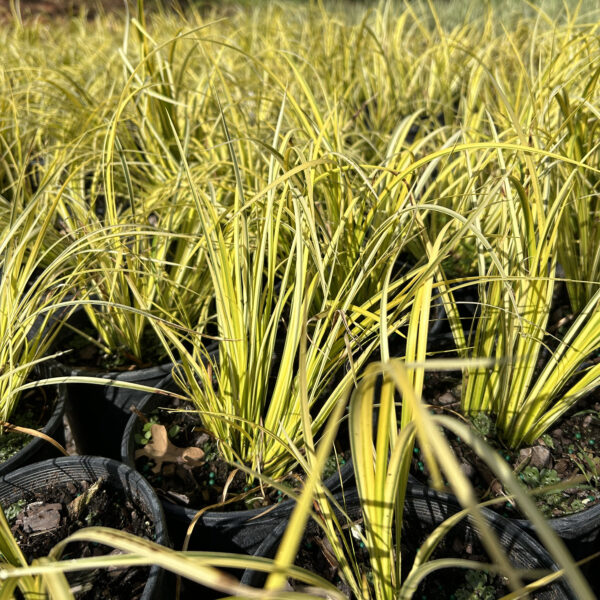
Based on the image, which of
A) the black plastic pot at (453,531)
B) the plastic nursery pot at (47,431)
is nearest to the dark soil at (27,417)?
the plastic nursery pot at (47,431)

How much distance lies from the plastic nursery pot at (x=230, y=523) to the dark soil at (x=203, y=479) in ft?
0.12

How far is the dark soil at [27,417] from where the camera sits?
1056 mm

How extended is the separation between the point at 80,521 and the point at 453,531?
64 centimetres

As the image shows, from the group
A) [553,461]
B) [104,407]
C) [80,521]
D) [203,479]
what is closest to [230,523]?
[203,479]

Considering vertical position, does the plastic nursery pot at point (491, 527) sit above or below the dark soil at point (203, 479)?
above

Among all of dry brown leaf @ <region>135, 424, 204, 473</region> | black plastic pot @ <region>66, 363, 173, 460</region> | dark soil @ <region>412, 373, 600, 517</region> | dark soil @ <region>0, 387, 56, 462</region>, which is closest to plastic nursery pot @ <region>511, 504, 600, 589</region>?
dark soil @ <region>412, 373, 600, 517</region>

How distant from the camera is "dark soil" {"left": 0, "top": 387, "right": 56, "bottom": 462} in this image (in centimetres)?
106

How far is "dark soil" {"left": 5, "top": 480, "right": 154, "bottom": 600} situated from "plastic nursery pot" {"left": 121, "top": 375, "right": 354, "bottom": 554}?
0.06 meters

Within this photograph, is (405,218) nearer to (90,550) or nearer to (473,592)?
(473,592)

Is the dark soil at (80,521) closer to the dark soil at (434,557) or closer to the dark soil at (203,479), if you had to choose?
the dark soil at (203,479)

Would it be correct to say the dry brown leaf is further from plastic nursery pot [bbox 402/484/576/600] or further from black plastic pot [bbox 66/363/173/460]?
plastic nursery pot [bbox 402/484/576/600]

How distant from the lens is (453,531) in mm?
871

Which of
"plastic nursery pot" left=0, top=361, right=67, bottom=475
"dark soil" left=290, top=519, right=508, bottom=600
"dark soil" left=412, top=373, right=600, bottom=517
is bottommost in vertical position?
"dark soil" left=290, top=519, right=508, bottom=600

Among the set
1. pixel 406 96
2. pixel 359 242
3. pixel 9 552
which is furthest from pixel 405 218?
pixel 406 96
